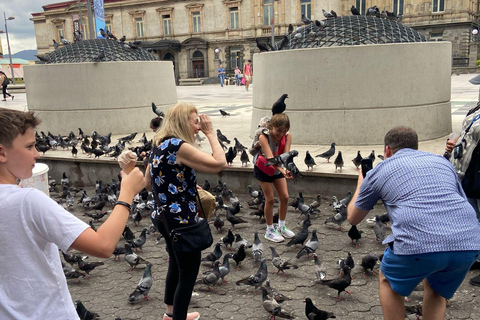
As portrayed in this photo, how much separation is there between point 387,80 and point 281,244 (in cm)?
568

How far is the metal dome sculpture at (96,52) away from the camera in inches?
583

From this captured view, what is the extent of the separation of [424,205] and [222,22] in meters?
59.7

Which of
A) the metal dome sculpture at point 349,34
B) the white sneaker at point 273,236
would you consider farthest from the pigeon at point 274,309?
the metal dome sculpture at point 349,34

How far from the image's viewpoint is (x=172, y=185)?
3617mm

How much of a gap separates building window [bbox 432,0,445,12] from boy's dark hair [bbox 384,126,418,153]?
5375 cm

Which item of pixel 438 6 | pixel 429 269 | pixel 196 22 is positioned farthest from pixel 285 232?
pixel 196 22

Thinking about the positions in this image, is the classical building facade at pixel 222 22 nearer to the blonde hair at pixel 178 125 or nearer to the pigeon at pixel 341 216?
the pigeon at pixel 341 216

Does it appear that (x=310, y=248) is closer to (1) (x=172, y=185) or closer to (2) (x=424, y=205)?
(1) (x=172, y=185)

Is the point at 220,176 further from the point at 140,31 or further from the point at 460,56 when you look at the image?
the point at 140,31

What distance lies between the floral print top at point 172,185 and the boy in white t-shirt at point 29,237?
1.57 m

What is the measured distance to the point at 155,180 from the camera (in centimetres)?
366

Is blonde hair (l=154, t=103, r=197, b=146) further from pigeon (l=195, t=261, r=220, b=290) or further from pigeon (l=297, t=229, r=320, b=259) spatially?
pigeon (l=297, t=229, r=320, b=259)

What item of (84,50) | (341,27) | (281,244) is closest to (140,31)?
(84,50)

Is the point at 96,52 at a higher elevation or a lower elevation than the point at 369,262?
higher
